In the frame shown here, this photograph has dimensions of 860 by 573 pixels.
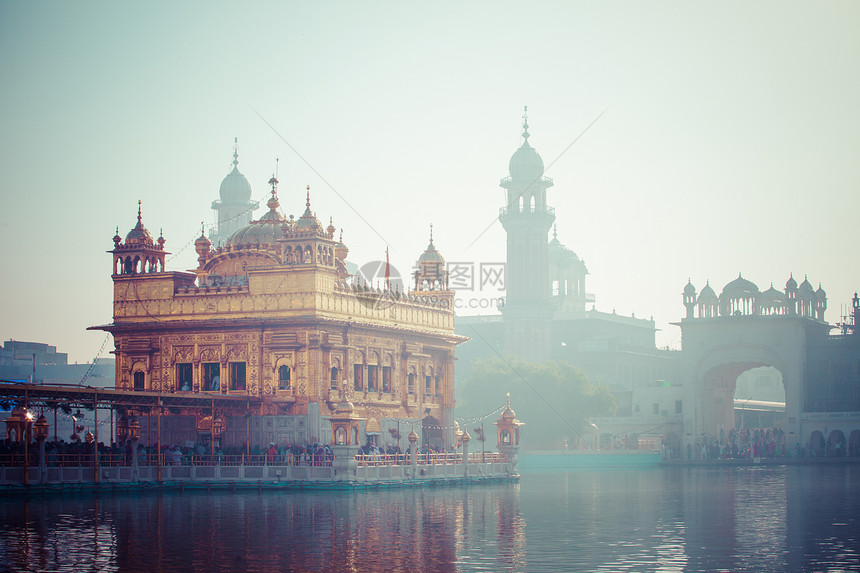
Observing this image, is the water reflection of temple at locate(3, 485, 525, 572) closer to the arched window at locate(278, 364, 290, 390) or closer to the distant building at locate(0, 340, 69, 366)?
the arched window at locate(278, 364, 290, 390)

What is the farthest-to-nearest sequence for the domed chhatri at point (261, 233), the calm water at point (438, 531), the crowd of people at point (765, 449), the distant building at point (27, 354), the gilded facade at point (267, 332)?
1. the distant building at point (27, 354)
2. the crowd of people at point (765, 449)
3. the domed chhatri at point (261, 233)
4. the gilded facade at point (267, 332)
5. the calm water at point (438, 531)

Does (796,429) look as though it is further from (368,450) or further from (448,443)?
(368,450)

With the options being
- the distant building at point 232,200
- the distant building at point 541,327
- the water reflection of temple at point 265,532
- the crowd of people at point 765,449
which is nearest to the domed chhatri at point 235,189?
the distant building at point 232,200

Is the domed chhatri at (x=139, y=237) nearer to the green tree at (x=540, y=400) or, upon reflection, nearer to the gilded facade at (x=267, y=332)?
the gilded facade at (x=267, y=332)

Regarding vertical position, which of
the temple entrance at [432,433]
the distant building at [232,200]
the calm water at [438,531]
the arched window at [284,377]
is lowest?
the calm water at [438,531]

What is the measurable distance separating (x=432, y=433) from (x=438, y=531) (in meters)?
25.9

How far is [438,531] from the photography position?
2472 centimetres

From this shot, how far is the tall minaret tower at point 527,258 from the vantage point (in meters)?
94.3

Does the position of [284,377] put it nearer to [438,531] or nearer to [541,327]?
[438,531]

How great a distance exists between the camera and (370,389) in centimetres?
4562

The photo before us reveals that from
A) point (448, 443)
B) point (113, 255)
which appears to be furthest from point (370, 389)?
point (113, 255)

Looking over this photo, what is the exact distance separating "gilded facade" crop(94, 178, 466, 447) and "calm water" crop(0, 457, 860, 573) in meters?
6.53

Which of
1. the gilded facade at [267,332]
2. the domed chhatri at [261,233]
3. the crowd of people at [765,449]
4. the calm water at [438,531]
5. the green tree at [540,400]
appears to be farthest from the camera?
the green tree at [540,400]

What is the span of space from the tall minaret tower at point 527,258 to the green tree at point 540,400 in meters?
21.3
